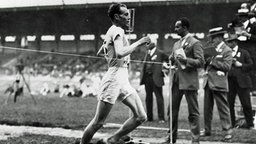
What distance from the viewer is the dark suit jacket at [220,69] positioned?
31.6 ft

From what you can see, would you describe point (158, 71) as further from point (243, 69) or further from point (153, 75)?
point (243, 69)

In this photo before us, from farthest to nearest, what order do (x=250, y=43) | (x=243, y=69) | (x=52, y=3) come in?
(x=52, y=3)
(x=250, y=43)
(x=243, y=69)

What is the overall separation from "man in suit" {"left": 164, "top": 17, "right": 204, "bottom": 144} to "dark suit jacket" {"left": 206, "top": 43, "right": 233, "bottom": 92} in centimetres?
128

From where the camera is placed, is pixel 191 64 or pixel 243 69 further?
pixel 243 69

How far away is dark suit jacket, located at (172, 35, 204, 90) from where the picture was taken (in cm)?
825

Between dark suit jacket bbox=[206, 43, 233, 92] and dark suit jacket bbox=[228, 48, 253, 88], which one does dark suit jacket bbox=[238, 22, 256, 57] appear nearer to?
dark suit jacket bbox=[228, 48, 253, 88]

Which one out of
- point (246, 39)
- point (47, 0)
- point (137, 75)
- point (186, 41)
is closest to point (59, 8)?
Result: point (47, 0)

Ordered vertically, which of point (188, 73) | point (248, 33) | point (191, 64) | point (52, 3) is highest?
point (52, 3)

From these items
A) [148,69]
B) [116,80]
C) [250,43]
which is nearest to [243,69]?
[250,43]

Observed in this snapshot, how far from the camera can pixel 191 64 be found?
821 centimetres

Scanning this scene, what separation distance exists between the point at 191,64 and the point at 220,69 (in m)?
1.62

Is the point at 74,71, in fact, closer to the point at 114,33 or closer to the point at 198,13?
the point at 198,13

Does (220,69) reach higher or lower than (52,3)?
lower

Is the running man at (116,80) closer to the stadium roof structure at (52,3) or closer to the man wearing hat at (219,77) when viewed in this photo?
the man wearing hat at (219,77)
